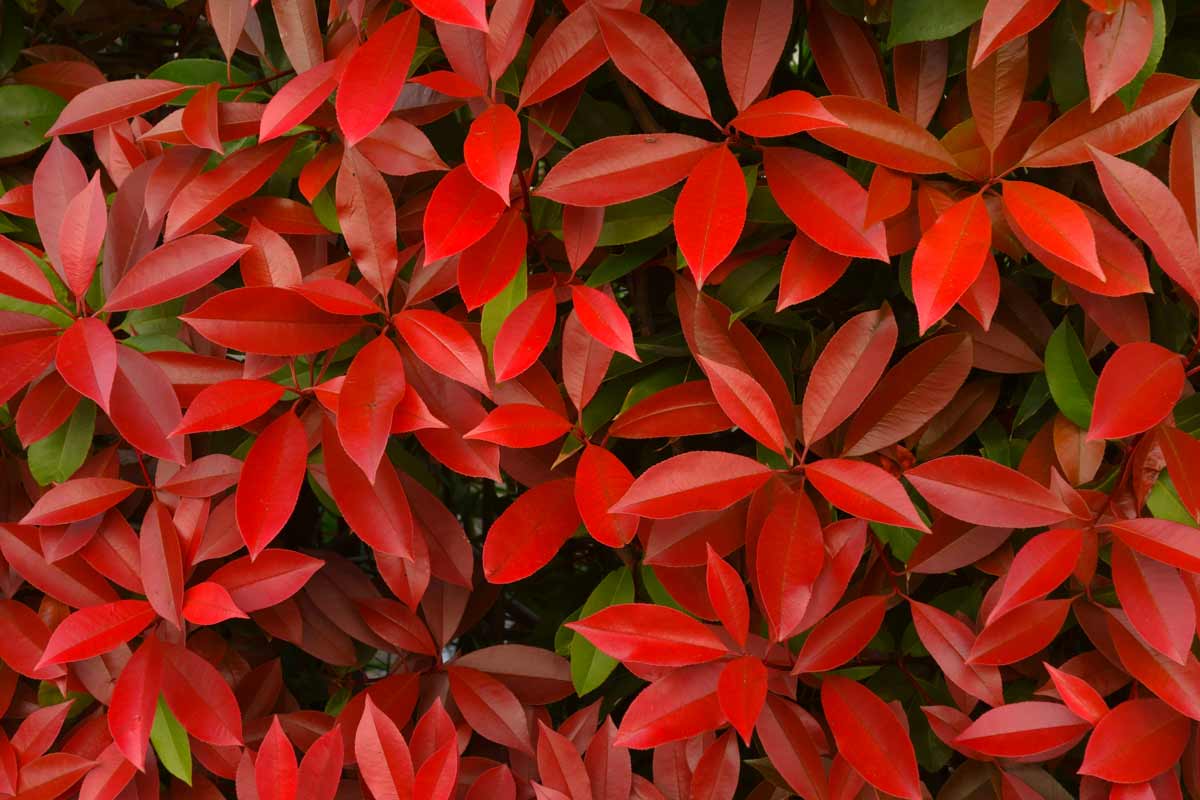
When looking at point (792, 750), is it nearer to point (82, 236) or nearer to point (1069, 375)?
point (1069, 375)

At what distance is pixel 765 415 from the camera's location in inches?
28.4

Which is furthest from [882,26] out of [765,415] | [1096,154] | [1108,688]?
[1108,688]

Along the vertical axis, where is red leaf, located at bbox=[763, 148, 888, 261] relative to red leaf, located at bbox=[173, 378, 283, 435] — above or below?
above

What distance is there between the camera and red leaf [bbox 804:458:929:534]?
0.68m

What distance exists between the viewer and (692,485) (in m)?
0.71

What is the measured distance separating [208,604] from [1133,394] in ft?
2.33

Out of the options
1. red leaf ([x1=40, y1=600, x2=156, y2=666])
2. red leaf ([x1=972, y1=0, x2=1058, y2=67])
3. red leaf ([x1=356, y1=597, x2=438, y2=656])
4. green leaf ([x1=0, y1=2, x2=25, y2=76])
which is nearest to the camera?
red leaf ([x1=972, y1=0, x2=1058, y2=67])

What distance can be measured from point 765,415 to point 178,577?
50cm

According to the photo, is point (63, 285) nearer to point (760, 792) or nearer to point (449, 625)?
point (449, 625)

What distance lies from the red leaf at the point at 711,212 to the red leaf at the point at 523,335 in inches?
4.9

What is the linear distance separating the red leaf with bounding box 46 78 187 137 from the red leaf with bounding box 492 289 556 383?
38 centimetres

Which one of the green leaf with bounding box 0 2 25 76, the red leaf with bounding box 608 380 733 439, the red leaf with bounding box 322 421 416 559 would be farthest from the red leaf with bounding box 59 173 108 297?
the red leaf with bounding box 608 380 733 439

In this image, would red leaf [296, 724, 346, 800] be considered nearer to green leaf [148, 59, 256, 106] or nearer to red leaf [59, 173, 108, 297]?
red leaf [59, 173, 108, 297]

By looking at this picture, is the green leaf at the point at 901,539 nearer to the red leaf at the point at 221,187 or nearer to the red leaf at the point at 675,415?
the red leaf at the point at 675,415
